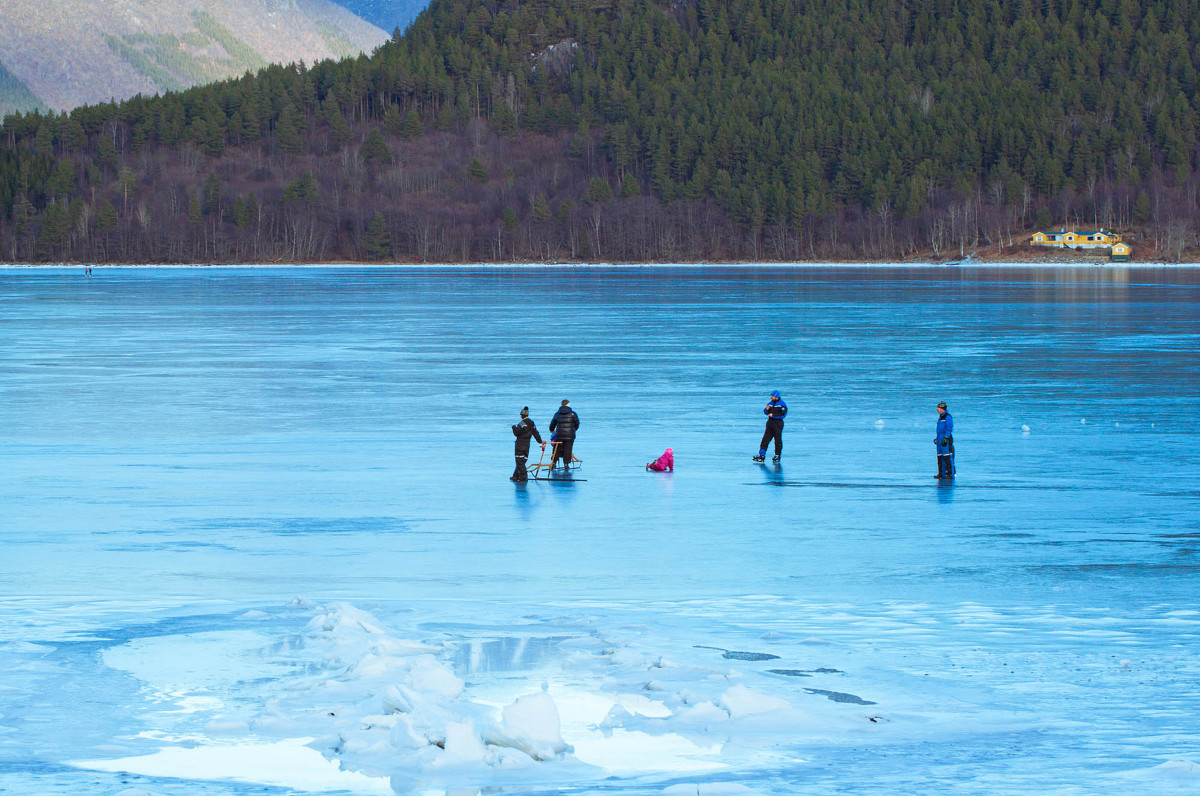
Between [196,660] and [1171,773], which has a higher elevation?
[196,660]

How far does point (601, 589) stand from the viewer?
1522cm

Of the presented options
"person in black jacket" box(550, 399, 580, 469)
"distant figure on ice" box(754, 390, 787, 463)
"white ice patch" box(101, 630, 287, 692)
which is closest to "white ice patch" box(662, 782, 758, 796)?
"white ice patch" box(101, 630, 287, 692)

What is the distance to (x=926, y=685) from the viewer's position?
37.6 ft

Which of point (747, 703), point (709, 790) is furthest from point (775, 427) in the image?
point (709, 790)

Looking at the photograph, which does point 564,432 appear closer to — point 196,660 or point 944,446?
point 944,446

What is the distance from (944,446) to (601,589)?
8651mm

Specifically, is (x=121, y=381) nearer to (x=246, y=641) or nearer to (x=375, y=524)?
(x=375, y=524)

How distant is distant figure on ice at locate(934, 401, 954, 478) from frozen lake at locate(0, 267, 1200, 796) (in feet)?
1.73

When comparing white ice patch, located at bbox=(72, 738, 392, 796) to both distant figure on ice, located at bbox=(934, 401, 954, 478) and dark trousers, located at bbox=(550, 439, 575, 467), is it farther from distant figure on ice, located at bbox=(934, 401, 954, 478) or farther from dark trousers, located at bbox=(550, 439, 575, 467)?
distant figure on ice, located at bbox=(934, 401, 954, 478)

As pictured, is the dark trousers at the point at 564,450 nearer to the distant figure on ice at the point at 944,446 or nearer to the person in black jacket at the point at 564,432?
the person in black jacket at the point at 564,432

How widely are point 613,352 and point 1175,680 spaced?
3641cm

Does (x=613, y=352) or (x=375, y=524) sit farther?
(x=613, y=352)

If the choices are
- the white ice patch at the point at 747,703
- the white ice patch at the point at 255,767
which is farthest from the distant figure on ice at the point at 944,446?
the white ice patch at the point at 255,767

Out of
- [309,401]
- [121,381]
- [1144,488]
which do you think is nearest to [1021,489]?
[1144,488]
